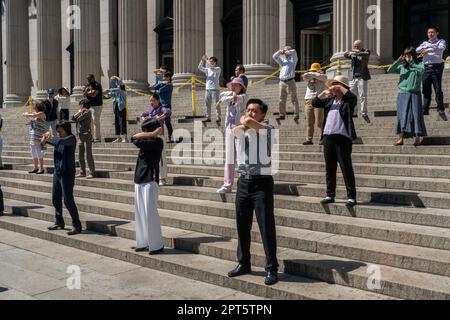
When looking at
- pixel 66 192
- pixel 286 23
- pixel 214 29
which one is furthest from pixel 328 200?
pixel 214 29

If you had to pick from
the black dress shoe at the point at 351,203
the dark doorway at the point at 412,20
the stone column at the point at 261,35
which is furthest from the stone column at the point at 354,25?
the black dress shoe at the point at 351,203

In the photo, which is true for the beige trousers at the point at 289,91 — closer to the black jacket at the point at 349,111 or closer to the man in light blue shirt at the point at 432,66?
the man in light blue shirt at the point at 432,66

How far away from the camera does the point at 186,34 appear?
21625 millimetres

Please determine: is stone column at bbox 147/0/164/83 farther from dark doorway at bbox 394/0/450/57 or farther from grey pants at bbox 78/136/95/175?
grey pants at bbox 78/136/95/175

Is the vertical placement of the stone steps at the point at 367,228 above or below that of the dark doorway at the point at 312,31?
below

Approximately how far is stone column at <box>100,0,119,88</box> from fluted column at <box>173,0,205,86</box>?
26.7 feet

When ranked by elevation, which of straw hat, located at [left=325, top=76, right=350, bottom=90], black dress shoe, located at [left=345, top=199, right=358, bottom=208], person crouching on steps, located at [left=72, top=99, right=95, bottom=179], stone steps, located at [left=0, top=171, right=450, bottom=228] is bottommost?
stone steps, located at [left=0, top=171, right=450, bottom=228]

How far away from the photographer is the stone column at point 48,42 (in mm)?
28375

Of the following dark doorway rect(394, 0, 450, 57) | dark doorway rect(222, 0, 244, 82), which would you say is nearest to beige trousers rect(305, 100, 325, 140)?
dark doorway rect(394, 0, 450, 57)

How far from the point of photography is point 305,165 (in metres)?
Result: 9.68

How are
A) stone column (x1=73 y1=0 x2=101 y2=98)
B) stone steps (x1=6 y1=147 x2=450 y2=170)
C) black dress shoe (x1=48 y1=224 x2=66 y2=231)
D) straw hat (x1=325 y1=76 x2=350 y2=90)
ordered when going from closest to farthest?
straw hat (x1=325 y1=76 x2=350 y2=90)
stone steps (x1=6 y1=147 x2=450 y2=170)
black dress shoe (x1=48 y1=224 x2=66 y2=231)
stone column (x1=73 y1=0 x2=101 y2=98)

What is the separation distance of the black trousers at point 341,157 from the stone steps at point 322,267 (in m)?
1.30

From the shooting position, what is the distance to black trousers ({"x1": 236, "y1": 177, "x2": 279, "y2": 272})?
560 cm
